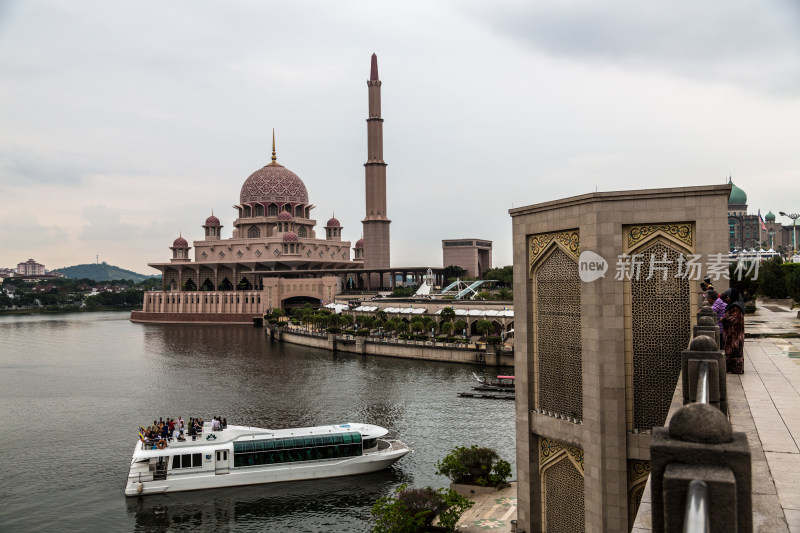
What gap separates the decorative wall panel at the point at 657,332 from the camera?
10766mm

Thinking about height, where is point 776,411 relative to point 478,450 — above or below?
above

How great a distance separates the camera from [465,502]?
15.9m

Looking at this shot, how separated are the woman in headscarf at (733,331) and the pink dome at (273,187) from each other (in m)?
82.1

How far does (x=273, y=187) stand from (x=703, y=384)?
87.9 metres

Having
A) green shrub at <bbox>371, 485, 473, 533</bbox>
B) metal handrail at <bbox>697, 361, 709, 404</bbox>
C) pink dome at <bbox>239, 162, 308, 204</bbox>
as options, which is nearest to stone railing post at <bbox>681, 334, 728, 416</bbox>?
metal handrail at <bbox>697, 361, 709, 404</bbox>

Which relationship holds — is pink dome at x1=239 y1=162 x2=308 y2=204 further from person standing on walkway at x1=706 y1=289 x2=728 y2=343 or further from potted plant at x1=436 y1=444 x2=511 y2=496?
person standing on walkway at x1=706 y1=289 x2=728 y2=343

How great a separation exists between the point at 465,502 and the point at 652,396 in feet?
22.1

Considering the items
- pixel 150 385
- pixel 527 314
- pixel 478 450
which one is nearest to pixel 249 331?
pixel 150 385

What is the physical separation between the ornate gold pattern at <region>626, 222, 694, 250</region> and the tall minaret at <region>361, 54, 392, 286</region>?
72.6m

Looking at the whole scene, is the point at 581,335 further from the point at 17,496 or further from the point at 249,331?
the point at 249,331

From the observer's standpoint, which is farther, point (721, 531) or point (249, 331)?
point (249, 331)

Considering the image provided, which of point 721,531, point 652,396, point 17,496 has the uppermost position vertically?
point 721,531

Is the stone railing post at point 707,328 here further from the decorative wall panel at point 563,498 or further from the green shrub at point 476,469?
the green shrub at point 476,469

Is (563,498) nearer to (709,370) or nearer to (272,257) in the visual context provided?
(709,370)
